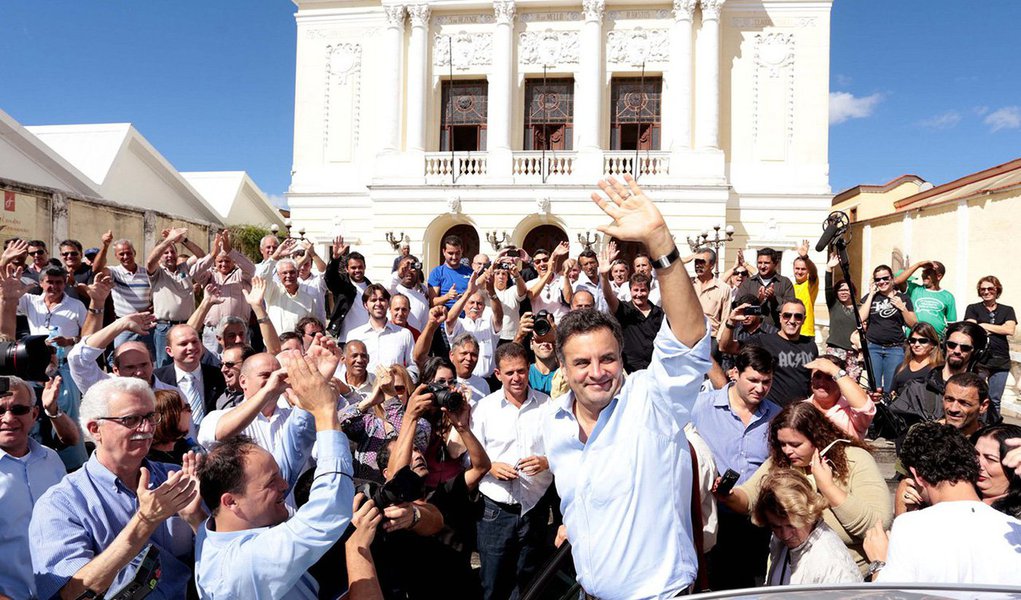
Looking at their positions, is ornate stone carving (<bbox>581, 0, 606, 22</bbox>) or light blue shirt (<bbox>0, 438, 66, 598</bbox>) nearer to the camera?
light blue shirt (<bbox>0, 438, 66, 598</bbox>)

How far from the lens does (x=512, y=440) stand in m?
3.84

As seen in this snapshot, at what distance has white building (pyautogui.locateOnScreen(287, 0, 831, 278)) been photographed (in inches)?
699

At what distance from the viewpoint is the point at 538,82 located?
19.4 metres

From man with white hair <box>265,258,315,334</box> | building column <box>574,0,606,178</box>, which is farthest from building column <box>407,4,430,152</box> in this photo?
man with white hair <box>265,258,315,334</box>

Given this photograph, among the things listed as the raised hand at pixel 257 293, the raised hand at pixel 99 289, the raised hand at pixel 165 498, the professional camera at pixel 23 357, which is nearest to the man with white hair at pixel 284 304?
the raised hand at pixel 257 293

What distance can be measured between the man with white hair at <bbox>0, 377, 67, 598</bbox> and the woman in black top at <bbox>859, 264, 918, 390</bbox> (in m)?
6.90

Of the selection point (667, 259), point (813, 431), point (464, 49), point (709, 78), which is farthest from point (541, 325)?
point (464, 49)

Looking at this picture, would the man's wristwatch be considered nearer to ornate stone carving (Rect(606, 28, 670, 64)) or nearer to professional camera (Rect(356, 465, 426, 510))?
professional camera (Rect(356, 465, 426, 510))

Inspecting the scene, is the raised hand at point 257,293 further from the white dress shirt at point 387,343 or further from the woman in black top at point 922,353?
the woman in black top at point 922,353

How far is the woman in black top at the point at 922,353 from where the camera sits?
→ 496cm

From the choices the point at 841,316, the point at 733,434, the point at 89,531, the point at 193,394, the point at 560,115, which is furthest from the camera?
the point at 560,115

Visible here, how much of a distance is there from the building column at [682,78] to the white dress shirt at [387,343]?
1385cm

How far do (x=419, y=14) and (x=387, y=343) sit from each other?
15.7 metres

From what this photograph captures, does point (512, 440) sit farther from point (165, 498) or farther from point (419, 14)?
point (419, 14)
